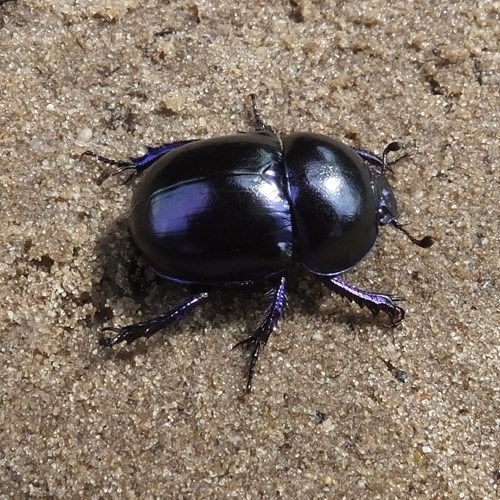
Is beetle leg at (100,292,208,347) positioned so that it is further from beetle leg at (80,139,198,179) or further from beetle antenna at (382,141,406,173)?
beetle antenna at (382,141,406,173)

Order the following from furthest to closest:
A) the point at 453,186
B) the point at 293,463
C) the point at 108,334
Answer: the point at 453,186 < the point at 108,334 < the point at 293,463

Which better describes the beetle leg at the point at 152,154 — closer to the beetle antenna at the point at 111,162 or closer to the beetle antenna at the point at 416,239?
the beetle antenna at the point at 111,162

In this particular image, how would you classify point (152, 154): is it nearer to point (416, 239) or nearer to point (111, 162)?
point (111, 162)

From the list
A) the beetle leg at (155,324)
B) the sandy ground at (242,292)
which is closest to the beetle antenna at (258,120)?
the sandy ground at (242,292)

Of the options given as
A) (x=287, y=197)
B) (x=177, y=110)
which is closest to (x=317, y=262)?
(x=287, y=197)

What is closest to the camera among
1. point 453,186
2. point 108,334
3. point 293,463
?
point 293,463

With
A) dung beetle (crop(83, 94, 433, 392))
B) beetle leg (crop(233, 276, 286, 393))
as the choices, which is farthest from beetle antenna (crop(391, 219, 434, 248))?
beetle leg (crop(233, 276, 286, 393))

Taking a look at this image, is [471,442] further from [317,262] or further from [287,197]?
[287,197]
